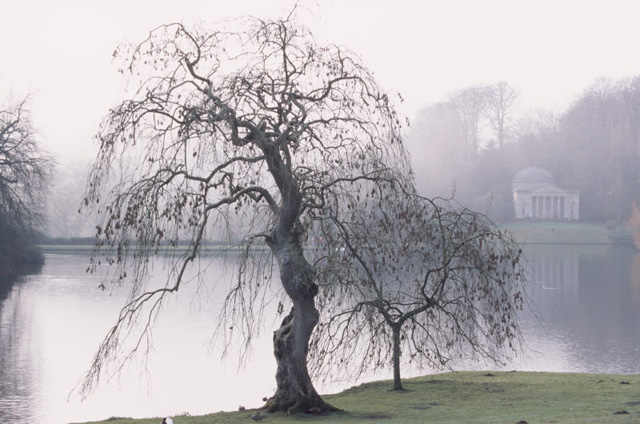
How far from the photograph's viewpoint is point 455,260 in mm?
13695

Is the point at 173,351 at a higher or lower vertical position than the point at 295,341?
lower

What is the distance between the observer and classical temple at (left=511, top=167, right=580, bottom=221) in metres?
100

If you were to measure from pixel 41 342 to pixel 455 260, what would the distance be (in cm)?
1262

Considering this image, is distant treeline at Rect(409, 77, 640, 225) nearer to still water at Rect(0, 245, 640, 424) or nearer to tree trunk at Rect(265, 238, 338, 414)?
still water at Rect(0, 245, 640, 424)

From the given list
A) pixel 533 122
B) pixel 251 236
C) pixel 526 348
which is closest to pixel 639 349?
pixel 526 348

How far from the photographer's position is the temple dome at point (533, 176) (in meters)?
103

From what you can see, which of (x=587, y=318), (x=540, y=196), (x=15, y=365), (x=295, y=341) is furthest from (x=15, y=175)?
(x=540, y=196)

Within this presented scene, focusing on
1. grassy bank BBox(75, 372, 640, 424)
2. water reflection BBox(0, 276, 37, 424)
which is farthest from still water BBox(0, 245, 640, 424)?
grassy bank BBox(75, 372, 640, 424)

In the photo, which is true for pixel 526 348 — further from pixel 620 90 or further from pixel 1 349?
pixel 620 90

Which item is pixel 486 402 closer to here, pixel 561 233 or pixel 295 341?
pixel 295 341

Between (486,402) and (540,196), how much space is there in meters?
95.5

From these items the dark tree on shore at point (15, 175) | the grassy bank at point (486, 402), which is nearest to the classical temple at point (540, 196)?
the dark tree on shore at point (15, 175)

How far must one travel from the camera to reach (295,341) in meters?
10.9

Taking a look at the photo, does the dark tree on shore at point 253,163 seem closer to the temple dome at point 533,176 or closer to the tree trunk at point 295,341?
the tree trunk at point 295,341
